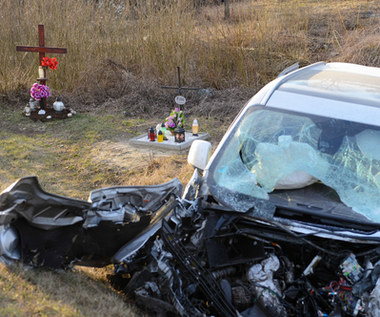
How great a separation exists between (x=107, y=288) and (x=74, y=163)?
14.1ft

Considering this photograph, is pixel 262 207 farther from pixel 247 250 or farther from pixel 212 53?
pixel 212 53

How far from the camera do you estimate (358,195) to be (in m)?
3.25

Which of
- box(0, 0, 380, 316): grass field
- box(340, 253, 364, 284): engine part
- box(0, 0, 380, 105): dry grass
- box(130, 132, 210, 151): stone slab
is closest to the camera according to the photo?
box(340, 253, 364, 284): engine part

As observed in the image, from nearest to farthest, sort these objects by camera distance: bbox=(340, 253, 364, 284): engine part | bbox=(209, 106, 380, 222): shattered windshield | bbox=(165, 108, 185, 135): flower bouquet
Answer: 1. bbox=(340, 253, 364, 284): engine part
2. bbox=(209, 106, 380, 222): shattered windshield
3. bbox=(165, 108, 185, 135): flower bouquet

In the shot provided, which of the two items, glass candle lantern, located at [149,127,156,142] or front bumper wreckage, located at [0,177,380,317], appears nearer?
front bumper wreckage, located at [0,177,380,317]

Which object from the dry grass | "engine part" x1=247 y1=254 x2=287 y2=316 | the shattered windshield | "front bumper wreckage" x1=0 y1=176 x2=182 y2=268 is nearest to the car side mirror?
the shattered windshield

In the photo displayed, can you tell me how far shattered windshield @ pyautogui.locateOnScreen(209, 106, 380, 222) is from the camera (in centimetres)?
334

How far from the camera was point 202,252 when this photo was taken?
122 inches

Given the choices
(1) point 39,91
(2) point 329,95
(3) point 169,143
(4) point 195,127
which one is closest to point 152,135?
(3) point 169,143

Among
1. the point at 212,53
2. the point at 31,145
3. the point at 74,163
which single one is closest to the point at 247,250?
the point at 74,163

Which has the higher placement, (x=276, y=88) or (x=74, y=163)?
(x=276, y=88)

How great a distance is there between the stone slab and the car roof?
3413mm

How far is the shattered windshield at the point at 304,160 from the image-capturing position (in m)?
3.34

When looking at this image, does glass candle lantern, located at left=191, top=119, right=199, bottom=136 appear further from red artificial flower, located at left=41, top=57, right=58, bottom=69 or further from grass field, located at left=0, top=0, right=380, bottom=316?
red artificial flower, located at left=41, top=57, right=58, bottom=69
